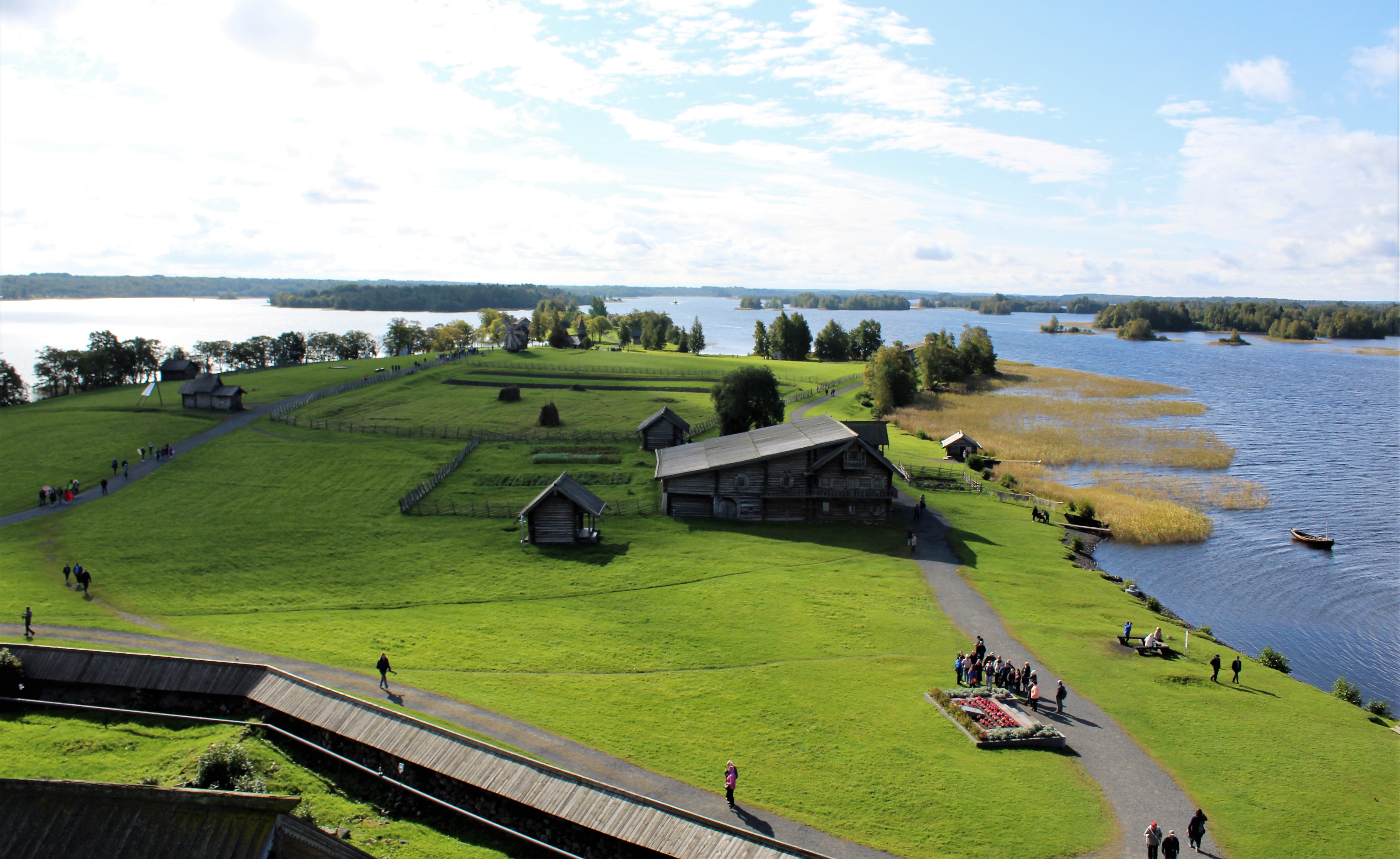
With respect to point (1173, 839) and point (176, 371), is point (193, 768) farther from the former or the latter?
point (176, 371)

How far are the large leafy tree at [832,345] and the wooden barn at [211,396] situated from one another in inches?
4654

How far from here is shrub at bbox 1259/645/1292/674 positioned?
33.6m

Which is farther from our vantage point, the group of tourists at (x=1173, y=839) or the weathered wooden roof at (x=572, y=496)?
the weathered wooden roof at (x=572, y=496)

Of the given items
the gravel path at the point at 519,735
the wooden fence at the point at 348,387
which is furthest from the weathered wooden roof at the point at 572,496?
the wooden fence at the point at 348,387

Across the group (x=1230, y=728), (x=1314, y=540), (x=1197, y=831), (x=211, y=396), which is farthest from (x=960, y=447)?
(x=211, y=396)

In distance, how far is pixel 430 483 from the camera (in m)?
55.1

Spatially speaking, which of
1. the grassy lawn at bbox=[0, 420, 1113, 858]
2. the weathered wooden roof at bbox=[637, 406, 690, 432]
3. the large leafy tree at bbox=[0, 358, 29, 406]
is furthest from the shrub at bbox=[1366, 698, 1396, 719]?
the large leafy tree at bbox=[0, 358, 29, 406]

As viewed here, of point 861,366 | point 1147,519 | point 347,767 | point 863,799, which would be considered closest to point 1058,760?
point 863,799

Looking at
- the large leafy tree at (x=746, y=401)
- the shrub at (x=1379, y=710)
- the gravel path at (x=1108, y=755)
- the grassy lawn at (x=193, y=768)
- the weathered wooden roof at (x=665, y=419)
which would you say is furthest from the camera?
the large leafy tree at (x=746, y=401)

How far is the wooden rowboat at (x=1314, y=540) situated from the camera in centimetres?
5144

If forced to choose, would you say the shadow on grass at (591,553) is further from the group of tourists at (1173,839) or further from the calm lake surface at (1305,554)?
the group of tourists at (1173,839)

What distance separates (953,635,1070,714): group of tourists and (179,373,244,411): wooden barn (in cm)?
7864

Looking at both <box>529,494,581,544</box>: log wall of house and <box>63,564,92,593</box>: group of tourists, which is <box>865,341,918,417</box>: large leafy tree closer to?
<box>529,494,581,544</box>: log wall of house

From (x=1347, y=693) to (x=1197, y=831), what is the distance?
18.5 metres
